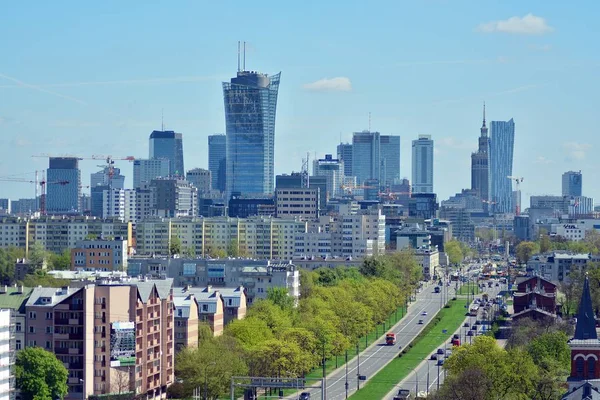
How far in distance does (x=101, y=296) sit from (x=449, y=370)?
20.7 meters

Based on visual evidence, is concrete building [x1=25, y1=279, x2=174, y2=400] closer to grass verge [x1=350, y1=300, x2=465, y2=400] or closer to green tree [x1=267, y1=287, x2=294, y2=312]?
grass verge [x1=350, y1=300, x2=465, y2=400]

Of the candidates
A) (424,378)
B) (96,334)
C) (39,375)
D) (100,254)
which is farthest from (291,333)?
(100,254)

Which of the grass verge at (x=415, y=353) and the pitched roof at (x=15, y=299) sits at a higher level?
the pitched roof at (x=15, y=299)

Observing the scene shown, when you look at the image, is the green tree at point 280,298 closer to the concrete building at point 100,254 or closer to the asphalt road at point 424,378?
the asphalt road at point 424,378

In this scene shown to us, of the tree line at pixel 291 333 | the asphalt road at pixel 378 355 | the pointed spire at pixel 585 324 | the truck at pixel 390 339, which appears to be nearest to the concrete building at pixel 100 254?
the tree line at pixel 291 333

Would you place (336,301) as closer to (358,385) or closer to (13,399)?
(358,385)

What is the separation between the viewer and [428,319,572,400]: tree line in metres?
81.6

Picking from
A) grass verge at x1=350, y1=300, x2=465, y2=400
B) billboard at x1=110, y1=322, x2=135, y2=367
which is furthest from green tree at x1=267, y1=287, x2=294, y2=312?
billboard at x1=110, y1=322, x2=135, y2=367

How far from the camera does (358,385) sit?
323ft

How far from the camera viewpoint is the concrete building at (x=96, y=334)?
297 feet

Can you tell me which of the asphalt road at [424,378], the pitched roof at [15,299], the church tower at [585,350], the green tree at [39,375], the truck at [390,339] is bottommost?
the asphalt road at [424,378]

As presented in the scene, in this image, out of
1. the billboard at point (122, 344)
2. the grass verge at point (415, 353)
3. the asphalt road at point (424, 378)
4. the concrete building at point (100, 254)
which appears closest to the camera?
the billboard at point (122, 344)

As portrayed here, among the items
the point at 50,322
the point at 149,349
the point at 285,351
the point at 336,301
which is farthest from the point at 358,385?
the point at 336,301

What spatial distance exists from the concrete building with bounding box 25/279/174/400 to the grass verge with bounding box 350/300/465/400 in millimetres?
13077
